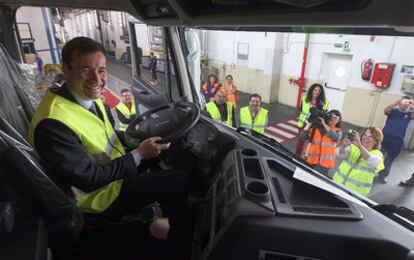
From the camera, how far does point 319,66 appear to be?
11.8 ft

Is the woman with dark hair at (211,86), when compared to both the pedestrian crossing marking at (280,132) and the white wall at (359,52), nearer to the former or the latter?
the pedestrian crossing marking at (280,132)

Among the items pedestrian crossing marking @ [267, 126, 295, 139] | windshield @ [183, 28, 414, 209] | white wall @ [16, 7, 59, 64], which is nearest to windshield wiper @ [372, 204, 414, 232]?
windshield @ [183, 28, 414, 209]

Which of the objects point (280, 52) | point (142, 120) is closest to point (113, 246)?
point (142, 120)

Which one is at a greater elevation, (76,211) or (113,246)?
(76,211)

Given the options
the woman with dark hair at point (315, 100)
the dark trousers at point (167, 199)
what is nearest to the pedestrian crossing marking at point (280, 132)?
the woman with dark hair at point (315, 100)

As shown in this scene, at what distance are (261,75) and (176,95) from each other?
10.4 feet

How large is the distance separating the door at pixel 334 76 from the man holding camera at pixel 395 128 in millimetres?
584

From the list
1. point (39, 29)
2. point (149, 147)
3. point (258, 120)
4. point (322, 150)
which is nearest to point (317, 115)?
point (322, 150)

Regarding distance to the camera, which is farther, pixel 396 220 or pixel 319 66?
pixel 319 66

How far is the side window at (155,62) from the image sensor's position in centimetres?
258

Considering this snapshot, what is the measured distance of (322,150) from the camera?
270cm


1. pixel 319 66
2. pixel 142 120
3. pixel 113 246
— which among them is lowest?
pixel 113 246

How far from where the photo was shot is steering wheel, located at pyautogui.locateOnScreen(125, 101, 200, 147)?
5.05ft

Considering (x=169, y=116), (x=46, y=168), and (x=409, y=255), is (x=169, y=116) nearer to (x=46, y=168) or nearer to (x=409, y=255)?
(x=46, y=168)
